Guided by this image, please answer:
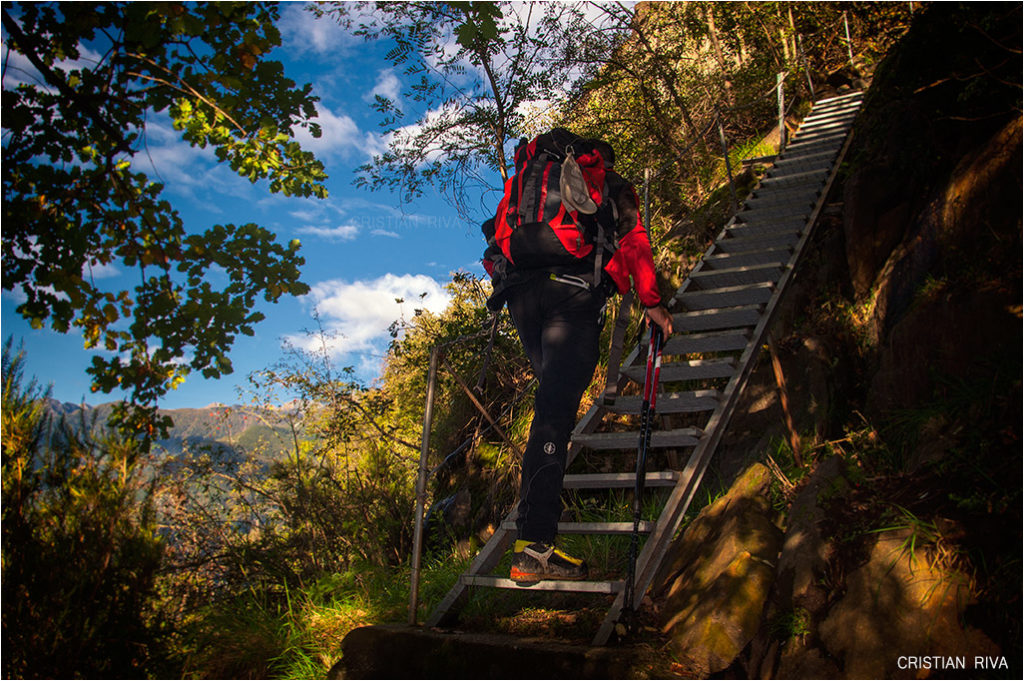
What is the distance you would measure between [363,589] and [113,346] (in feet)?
9.99

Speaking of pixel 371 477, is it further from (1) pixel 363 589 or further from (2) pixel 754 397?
(2) pixel 754 397

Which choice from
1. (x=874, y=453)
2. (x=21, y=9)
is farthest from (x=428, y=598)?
(x=21, y=9)

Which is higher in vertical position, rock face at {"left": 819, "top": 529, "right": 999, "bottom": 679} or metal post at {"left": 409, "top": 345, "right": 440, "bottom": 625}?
metal post at {"left": 409, "top": 345, "right": 440, "bottom": 625}

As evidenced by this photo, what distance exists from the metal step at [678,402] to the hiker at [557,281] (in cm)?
74

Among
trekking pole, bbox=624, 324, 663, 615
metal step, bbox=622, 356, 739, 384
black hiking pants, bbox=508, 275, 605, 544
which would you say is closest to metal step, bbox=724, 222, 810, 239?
metal step, bbox=622, 356, 739, 384

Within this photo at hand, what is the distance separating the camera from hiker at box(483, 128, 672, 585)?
9.46 feet

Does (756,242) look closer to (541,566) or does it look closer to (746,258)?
(746,258)

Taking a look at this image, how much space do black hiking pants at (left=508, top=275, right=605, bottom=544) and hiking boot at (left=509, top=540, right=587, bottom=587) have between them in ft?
0.15

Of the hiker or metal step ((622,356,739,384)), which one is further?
metal step ((622,356,739,384))

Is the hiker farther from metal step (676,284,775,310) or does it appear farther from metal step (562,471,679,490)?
metal step (676,284,775,310)

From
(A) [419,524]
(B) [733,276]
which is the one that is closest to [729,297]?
(B) [733,276]

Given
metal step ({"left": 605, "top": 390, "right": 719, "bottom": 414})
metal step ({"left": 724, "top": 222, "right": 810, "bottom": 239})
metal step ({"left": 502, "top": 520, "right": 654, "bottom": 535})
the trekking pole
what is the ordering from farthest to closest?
1. metal step ({"left": 724, "top": 222, "right": 810, "bottom": 239})
2. metal step ({"left": 605, "top": 390, "right": 719, "bottom": 414})
3. metal step ({"left": 502, "top": 520, "right": 654, "bottom": 535})
4. the trekking pole

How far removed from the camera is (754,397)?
5184 millimetres

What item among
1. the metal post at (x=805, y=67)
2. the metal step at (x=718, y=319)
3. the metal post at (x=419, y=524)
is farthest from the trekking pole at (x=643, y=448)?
the metal post at (x=805, y=67)
